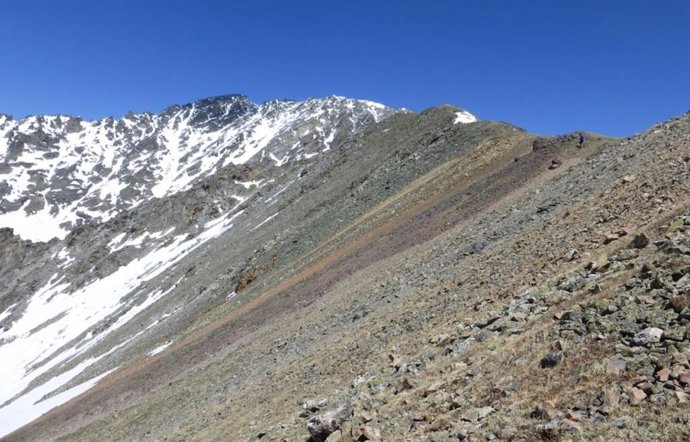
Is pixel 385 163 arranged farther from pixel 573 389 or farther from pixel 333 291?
pixel 573 389

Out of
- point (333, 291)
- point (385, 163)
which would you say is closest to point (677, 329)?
point (333, 291)

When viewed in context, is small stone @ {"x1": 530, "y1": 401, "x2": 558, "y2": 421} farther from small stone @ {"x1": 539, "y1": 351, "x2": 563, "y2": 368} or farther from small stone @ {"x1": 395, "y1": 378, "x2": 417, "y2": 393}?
small stone @ {"x1": 395, "y1": 378, "x2": 417, "y2": 393}

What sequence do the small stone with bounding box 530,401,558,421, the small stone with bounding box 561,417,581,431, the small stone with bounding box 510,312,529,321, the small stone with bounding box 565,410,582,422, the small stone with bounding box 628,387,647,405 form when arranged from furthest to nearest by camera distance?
the small stone with bounding box 510,312,529,321
the small stone with bounding box 530,401,558,421
the small stone with bounding box 565,410,582,422
the small stone with bounding box 628,387,647,405
the small stone with bounding box 561,417,581,431

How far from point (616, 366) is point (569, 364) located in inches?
35.7

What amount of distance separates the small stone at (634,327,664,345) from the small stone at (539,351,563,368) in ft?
4.31

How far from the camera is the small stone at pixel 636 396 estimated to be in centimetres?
761

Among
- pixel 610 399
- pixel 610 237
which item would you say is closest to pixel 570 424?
pixel 610 399

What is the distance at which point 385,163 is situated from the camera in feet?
214

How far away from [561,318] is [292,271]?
34602mm

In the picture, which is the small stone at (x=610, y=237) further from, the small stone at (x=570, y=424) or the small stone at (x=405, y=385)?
the small stone at (x=570, y=424)

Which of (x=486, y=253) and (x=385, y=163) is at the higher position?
(x=385, y=163)

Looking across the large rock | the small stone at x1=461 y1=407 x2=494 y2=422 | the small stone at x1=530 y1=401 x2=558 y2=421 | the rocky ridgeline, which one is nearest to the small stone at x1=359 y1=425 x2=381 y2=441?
the rocky ridgeline

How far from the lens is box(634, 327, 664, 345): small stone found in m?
8.90

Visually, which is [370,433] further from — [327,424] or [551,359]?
[551,359]
